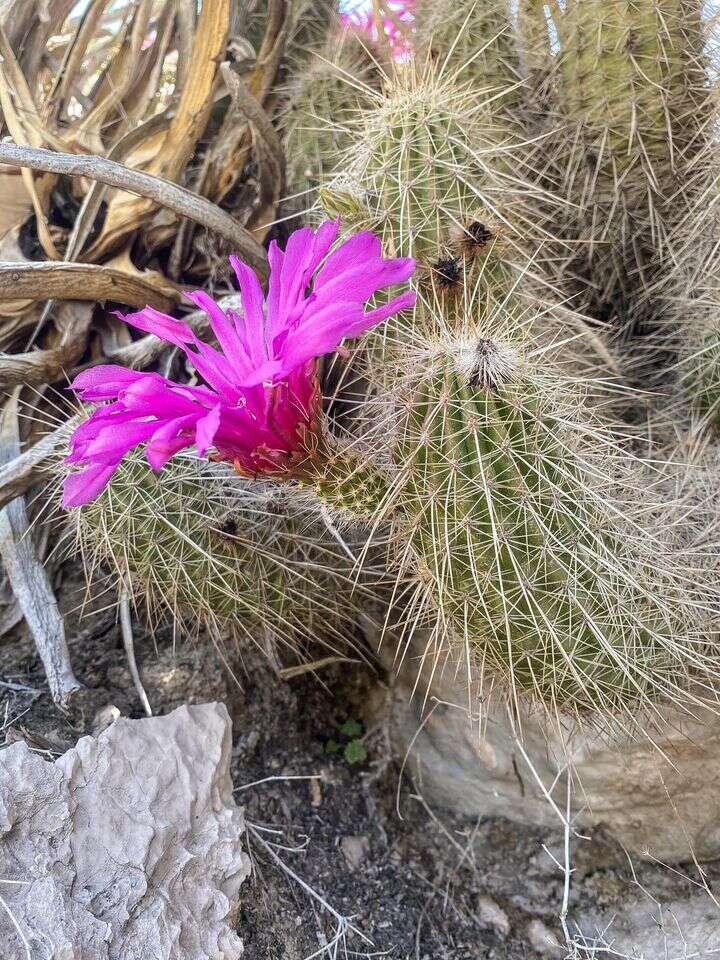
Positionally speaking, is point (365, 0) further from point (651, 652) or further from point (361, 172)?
point (651, 652)

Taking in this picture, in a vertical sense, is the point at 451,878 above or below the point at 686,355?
below

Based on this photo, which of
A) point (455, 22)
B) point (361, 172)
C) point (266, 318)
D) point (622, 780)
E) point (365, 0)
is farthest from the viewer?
point (365, 0)

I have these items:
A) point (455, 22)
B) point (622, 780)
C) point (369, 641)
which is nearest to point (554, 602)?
point (622, 780)

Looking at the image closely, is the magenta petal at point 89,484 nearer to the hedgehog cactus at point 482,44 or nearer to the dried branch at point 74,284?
the dried branch at point 74,284

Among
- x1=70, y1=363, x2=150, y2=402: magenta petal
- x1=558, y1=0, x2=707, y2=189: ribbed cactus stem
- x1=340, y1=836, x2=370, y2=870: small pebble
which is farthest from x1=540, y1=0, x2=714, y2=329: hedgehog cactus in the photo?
x1=340, y1=836, x2=370, y2=870: small pebble

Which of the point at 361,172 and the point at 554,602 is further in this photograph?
the point at 361,172

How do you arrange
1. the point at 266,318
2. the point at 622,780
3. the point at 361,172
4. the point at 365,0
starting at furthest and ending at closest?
the point at 365,0 < the point at 622,780 < the point at 361,172 < the point at 266,318

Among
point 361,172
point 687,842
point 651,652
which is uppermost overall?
point 361,172

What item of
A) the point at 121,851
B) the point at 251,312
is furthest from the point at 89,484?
the point at 121,851
